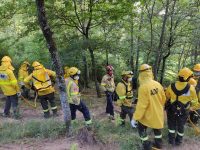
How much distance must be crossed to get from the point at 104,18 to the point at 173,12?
125 inches

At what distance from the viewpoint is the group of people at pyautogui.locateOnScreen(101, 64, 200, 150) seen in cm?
722

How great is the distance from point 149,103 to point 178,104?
128 cm

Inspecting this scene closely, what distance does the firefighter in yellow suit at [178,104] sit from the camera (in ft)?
26.3

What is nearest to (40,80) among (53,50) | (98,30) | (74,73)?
(74,73)

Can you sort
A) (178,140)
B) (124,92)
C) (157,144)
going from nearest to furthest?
(157,144) → (178,140) → (124,92)

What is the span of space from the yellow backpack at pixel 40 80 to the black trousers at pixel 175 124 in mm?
4464

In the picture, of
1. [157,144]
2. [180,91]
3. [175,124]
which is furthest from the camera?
[175,124]

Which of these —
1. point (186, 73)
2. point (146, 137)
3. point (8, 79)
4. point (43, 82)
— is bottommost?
point (146, 137)

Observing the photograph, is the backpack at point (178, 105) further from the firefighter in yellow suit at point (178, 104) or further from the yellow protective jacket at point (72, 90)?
the yellow protective jacket at point (72, 90)

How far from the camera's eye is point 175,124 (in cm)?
843

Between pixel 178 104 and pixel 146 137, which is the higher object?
pixel 178 104

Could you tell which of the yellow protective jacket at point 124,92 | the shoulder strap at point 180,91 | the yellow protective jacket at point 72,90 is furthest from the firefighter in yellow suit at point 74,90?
the shoulder strap at point 180,91

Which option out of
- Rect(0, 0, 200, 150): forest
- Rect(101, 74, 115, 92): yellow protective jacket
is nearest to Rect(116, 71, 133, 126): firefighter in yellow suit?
Rect(101, 74, 115, 92): yellow protective jacket

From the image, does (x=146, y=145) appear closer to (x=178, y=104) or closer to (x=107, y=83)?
(x=178, y=104)
